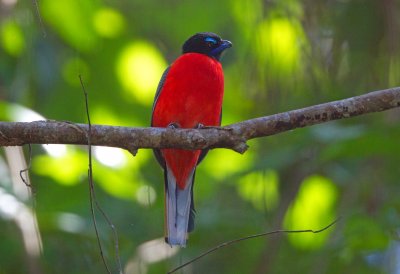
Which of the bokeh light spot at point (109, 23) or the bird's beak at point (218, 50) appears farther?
the bokeh light spot at point (109, 23)

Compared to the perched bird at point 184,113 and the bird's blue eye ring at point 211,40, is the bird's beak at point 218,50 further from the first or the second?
the perched bird at point 184,113

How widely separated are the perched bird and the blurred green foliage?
22cm

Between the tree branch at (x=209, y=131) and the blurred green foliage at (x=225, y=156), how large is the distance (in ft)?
3.23

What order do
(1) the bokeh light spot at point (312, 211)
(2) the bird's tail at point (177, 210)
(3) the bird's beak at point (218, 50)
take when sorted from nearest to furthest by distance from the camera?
(2) the bird's tail at point (177, 210) < (3) the bird's beak at point (218, 50) < (1) the bokeh light spot at point (312, 211)

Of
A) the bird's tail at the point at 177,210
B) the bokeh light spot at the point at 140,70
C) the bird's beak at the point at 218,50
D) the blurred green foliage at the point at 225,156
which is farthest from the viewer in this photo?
the bokeh light spot at the point at 140,70

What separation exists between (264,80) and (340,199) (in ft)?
6.62

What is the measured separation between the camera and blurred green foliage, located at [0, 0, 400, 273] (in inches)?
225

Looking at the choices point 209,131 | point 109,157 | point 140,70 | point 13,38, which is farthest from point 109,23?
point 209,131

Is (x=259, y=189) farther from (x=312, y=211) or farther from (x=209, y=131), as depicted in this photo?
(x=209, y=131)

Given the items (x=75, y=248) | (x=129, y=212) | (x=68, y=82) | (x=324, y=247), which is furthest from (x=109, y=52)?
(x=324, y=247)

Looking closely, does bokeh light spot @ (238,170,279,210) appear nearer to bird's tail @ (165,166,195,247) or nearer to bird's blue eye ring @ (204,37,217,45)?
bird's tail @ (165,166,195,247)

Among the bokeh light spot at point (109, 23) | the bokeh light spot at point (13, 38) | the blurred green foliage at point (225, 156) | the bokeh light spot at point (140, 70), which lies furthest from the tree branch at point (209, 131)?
the bokeh light spot at point (140, 70)

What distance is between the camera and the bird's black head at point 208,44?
6.26 m

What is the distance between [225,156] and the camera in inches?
303
